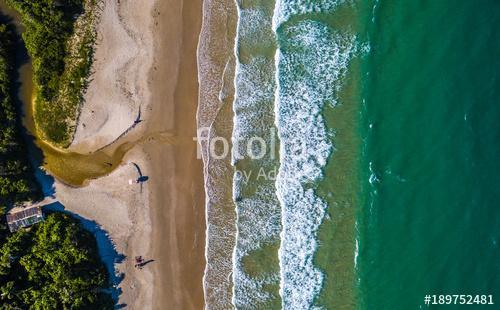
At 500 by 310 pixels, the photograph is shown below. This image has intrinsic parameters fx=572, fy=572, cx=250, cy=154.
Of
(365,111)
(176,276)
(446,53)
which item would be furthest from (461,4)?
(176,276)

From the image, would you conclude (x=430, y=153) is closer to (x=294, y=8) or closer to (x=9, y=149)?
(x=294, y=8)

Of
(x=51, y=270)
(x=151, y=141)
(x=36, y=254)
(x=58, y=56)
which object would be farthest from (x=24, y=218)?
(x=58, y=56)

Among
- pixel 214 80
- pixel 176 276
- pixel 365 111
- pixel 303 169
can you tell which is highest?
pixel 214 80

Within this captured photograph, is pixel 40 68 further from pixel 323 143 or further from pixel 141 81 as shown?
pixel 323 143

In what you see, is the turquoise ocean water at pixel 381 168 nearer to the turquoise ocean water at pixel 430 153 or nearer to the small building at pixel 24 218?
the turquoise ocean water at pixel 430 153

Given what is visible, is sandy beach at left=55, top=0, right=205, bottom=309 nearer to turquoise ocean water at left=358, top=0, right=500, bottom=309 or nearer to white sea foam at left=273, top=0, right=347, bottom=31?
white sea foam at left=273, top=0, right=347, bottom=31
